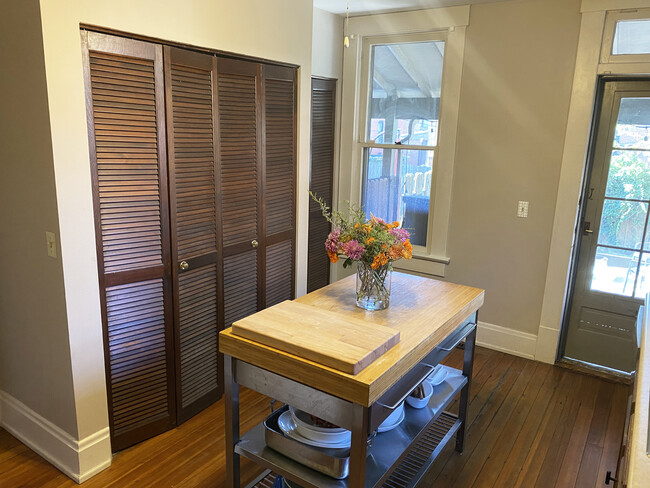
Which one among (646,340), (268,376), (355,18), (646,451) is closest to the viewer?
(646,451)

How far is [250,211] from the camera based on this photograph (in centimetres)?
284

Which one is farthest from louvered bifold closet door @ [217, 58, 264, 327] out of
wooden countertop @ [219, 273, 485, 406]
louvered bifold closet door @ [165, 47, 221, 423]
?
wooden countertop @ [219, 273, 485, 406]

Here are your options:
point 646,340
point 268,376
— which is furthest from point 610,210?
point 268,376

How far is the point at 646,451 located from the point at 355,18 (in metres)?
3.60

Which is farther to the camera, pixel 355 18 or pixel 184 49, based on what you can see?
pixel 355 18

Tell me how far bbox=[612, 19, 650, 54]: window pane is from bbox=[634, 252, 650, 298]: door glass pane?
128 cm

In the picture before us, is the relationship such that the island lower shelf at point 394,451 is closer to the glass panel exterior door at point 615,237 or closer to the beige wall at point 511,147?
the beige wall at point 511,147

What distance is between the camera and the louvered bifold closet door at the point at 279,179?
2.86 metres

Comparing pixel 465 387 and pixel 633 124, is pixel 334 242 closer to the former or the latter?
pixel 465 387

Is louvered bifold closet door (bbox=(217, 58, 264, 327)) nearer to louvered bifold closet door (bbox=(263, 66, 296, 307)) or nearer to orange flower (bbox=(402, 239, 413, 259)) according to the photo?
louvered bifold closet door (bbox=(263, 66, 296, 307))

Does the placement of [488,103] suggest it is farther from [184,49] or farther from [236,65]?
[184,49]

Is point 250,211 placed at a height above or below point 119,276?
above

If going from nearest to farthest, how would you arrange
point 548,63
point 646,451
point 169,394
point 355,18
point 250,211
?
point 646,451
point 169,394
point 250,211
point 548,63
point 355,18

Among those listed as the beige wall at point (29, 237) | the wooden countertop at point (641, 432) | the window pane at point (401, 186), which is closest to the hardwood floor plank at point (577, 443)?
the wooden countertop at point (641, 432)
